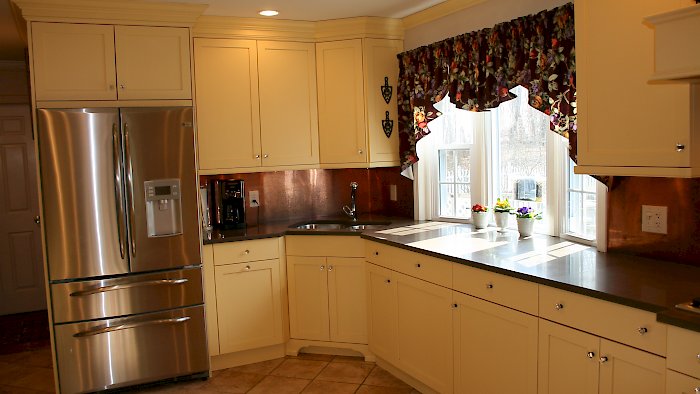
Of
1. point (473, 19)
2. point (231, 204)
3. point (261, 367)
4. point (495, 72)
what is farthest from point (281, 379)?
point (473, 19)

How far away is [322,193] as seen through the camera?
4.62 m

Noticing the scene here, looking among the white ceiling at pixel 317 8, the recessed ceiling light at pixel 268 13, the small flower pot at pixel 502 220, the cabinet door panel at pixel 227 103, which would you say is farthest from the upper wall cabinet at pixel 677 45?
the cabinet door panel at pixel 227 103

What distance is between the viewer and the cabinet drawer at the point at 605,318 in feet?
6.47

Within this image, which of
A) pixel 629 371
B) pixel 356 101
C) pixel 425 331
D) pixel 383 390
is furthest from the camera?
pixel 356 101

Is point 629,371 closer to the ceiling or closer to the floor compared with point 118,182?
closer to the floor

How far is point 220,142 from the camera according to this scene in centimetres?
398

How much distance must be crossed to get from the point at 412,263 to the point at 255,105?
1.62 meters

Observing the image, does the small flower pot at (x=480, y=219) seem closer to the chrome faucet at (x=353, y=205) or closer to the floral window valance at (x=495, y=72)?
the floral window valance at (x=495, y=72)

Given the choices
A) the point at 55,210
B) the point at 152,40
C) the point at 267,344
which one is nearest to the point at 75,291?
the point at 55,210

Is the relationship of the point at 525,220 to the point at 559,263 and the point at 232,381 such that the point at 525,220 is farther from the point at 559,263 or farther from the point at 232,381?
the point at 232,381

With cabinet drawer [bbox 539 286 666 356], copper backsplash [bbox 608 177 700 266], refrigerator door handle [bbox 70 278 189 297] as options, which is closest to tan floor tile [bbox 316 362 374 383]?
refrigerator door handle [bbox 70 278 189 297]

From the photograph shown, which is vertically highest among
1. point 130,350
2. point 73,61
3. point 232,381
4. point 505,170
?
point 73,61

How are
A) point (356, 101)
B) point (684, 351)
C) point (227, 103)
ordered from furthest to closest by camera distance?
point (356, 101)
point (227, 103)
point (684, 351)

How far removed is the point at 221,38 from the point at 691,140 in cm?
292
